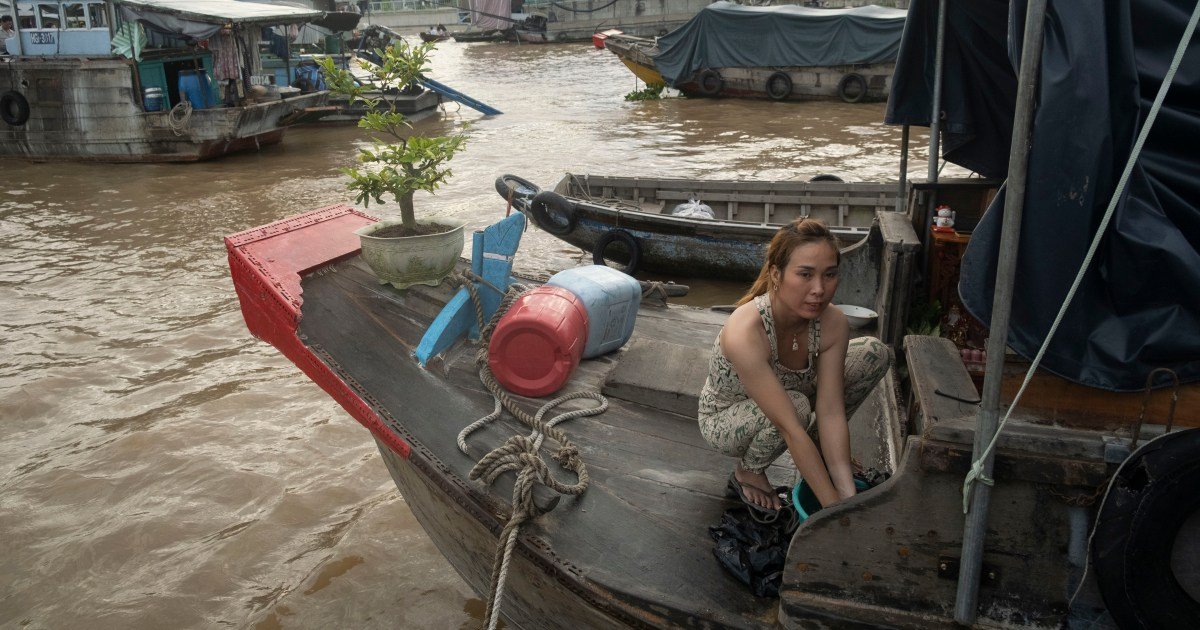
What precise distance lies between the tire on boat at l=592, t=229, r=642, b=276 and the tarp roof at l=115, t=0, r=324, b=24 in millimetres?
9809

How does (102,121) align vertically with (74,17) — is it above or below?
below

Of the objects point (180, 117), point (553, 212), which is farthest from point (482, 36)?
point (553, 212)

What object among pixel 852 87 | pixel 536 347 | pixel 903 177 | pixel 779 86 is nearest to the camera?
pixel 536 347

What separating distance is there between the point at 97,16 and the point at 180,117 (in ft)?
7.39

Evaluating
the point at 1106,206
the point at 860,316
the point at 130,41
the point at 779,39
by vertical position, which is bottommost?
the point at 860,316

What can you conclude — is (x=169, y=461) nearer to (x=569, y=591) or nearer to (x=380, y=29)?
(x=569, y=591)

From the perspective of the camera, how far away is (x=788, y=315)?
265 centimetres

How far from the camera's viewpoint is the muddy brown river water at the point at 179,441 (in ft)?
14.4

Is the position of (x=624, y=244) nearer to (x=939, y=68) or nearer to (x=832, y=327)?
(x=939, y=68)

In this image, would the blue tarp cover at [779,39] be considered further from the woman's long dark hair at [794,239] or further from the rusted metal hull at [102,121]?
the woman's long dark hair at [794,239]

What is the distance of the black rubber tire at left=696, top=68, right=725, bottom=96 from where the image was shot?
21.8m

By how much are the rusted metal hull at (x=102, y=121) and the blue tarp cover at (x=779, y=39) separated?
10.6 metres

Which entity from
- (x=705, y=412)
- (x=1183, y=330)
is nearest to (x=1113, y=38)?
(x=1183, y=330)

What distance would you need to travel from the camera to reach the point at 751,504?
9.05ft
